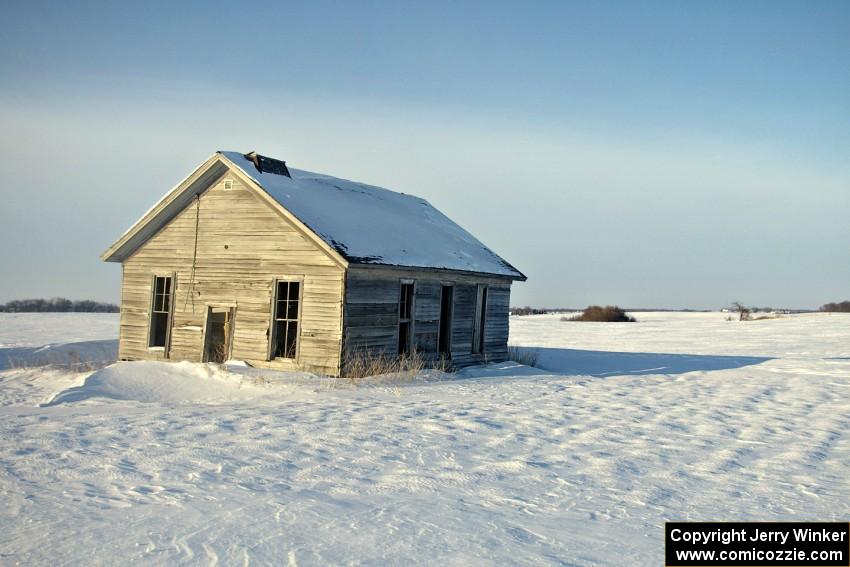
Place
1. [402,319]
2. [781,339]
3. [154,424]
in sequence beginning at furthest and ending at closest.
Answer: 1. [781,339]
2. [402,319]
3. [154,424]

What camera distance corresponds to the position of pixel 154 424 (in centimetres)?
1005

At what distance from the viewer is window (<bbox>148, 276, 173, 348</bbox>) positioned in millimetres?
18078

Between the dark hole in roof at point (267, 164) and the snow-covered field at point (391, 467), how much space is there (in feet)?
16.2

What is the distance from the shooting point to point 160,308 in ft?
60.0

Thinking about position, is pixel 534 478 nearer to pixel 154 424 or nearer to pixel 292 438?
pixel 292 438

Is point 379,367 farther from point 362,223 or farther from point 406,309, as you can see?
point 362,223

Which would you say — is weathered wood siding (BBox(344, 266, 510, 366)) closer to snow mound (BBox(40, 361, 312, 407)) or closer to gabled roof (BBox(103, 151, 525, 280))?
gabled roof (BBox(103, 151, 525, 280))

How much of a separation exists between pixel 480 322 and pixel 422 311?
2869 mm

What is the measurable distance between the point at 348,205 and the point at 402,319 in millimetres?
3411

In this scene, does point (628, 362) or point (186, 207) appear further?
point (628, 362)

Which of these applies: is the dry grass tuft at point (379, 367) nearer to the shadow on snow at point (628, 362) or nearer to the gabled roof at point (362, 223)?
the gabled roof at point (362, 223)

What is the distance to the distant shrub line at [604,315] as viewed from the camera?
60.0 m

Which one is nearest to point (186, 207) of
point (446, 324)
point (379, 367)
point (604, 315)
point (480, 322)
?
point (379, 367)

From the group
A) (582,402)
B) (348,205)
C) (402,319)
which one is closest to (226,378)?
(402,319)
